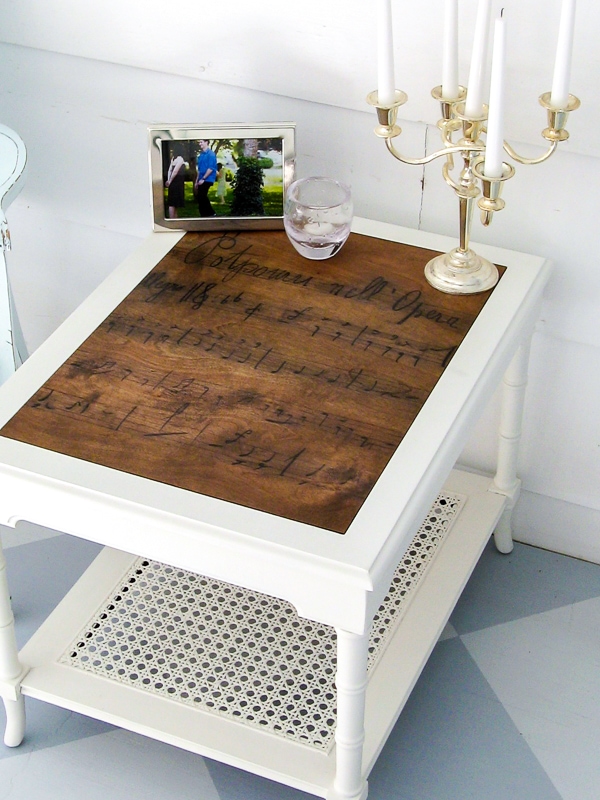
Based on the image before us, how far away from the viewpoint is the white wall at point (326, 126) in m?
1.51

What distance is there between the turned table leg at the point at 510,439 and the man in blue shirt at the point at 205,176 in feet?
1.67

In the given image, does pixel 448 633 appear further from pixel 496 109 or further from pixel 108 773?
pixel 496 109

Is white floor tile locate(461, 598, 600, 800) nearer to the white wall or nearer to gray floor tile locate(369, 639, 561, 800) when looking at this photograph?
gray floor tile locate(369, 639, 561, 800)

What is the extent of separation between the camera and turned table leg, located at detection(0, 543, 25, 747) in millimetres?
1424

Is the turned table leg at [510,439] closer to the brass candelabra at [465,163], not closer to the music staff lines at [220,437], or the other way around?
the brass candelabra at [465,163]

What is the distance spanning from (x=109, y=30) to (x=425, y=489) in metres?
0.91

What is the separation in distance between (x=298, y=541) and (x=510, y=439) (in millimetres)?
688

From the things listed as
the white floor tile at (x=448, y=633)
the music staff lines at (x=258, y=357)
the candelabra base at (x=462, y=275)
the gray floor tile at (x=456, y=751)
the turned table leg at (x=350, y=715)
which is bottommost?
the gray floor tile at (x=456, y=751)

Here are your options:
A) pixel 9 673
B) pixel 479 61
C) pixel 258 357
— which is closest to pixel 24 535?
pixel 9 673

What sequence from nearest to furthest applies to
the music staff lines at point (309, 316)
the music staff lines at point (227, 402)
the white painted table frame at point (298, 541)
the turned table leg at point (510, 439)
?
the white painted table frame at point (298, 541)
the music staff lines at point (227, 402)
the music staff lines at point (309, 316)
the turned table leg at point (510, 439)

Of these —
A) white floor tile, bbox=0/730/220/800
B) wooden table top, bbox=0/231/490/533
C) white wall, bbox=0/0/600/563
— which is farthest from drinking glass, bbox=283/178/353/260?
white floor tile, bbox=0/730/220/800

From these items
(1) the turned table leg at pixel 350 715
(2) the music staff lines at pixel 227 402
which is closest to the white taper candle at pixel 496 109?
(2) the music staff lines at pixel 227 402

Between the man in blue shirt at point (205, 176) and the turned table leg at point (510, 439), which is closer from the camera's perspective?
the man in blue shirt at point (205, 176)

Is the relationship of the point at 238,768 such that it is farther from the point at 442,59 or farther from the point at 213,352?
the point at 442,59
